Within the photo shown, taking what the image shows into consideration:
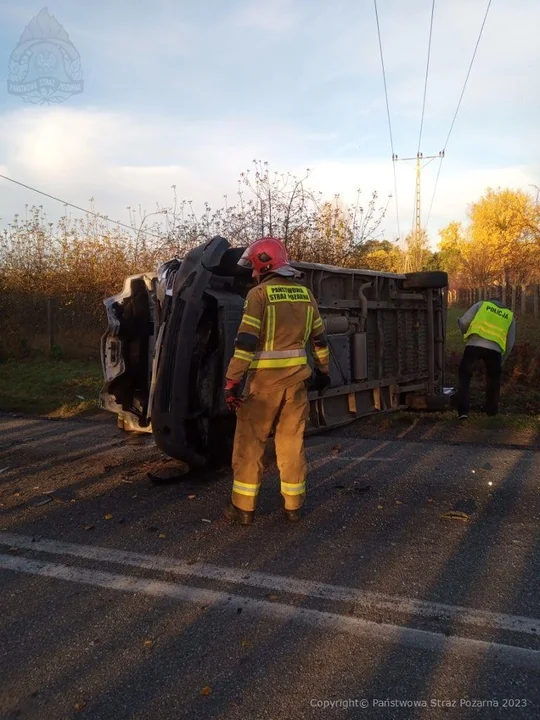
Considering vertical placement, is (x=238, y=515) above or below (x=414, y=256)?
below

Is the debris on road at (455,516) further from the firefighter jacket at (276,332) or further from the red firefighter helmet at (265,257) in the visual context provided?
the red firefighter helmet at (265,257)

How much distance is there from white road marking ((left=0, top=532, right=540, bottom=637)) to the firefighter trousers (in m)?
0.70

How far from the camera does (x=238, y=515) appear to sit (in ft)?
13.6

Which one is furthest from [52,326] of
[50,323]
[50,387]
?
[50,387]

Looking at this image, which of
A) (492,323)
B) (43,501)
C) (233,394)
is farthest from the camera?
(492,323)

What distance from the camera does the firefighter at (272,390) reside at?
13.4 feet

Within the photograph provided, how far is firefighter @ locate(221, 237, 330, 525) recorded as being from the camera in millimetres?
4074

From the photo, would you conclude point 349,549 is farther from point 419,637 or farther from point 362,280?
point 362,280

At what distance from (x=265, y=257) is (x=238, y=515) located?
1.83 meters

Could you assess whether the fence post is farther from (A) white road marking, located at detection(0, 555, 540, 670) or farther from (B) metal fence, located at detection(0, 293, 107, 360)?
(A) white road marking, located at detection(0, 555, 540, 670)

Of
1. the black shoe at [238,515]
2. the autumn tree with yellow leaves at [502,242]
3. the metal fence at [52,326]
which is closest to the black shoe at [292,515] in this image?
the black shoe at [238,515]

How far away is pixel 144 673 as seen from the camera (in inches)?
98.2

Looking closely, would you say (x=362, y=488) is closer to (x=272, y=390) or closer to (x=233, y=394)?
(x=272, y=390)

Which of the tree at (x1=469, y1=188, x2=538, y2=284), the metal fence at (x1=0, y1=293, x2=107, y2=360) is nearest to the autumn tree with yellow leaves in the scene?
the tree at (x1=469, y1=188, x2=538, y2=284)
